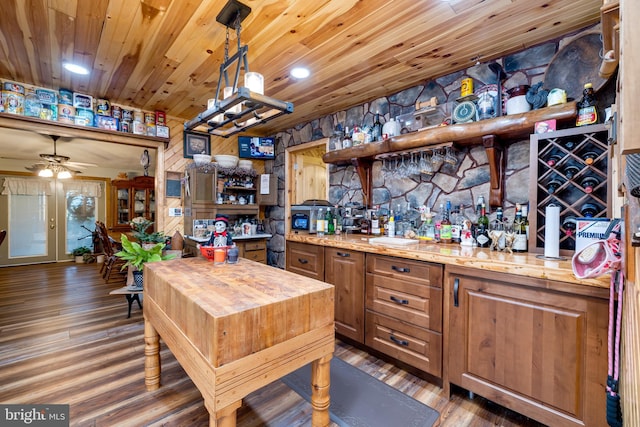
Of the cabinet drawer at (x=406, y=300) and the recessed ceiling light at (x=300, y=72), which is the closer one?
the cabinet drawer at (x=406, y=300)

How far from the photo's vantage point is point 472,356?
176cm

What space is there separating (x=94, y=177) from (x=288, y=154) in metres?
5.87

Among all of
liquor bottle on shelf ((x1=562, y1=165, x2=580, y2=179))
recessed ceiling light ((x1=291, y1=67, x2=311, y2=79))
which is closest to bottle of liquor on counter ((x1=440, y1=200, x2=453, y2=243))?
liquor bottle on shelf ((x1=562, y1=165, x2=580, y2=179))

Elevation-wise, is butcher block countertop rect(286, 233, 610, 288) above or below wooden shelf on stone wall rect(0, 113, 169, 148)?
below

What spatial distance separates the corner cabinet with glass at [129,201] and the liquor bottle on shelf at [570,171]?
8.16 metres

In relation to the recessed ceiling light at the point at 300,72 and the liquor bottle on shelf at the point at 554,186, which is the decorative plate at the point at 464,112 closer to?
the liquor bottle on shelf at the point at 554,186

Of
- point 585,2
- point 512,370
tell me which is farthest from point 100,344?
point 585,2

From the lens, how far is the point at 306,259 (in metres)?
2.92

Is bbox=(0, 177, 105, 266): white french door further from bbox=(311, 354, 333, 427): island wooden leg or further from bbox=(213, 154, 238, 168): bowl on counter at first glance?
bbox=(311, 354, 333, 427): island wooden leg

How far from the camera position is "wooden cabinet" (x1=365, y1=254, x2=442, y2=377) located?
76.1 inches

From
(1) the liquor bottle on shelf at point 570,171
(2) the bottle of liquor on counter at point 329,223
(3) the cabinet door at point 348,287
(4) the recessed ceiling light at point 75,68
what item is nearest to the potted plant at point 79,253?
(4) the recessed ceiling light at point 75,68

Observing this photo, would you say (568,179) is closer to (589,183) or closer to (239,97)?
(589,183)

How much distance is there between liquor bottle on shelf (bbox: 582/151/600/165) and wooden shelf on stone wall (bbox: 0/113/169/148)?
4.27 meters

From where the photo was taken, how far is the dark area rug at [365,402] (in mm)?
1659
